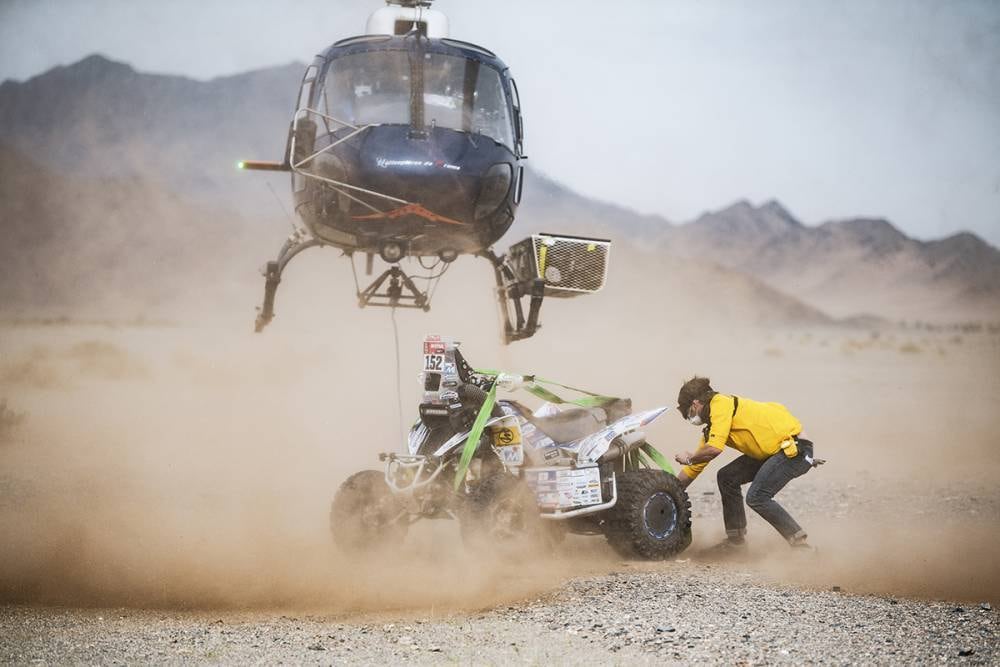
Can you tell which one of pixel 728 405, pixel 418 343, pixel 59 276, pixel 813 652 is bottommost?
pixel 813 652

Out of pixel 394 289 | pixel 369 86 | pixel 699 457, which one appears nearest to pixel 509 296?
pixel 394 289

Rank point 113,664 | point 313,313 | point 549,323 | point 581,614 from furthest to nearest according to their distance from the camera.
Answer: point 549,323 < point 313,313 < point 581,614 < point 113,664

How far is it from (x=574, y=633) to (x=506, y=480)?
A: 2065 mm

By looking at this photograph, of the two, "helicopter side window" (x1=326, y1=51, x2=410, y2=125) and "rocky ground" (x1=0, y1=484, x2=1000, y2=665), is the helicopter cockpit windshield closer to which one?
"helicopter side window" (x1=326, y1=51, x2=410, y2=125)

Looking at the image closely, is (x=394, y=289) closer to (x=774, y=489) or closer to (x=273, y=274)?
(x=273, y=274)

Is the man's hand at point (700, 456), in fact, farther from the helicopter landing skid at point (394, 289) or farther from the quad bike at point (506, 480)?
the helicopter landing skid at point (394, 289)

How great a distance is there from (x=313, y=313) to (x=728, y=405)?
35.7 m

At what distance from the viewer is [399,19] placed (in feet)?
37.5

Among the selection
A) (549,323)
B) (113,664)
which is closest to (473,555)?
(113,664)

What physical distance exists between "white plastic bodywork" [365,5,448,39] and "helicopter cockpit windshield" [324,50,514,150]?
0.68m

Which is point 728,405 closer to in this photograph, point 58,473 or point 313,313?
point 58,473

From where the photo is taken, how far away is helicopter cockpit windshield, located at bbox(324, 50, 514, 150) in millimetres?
10664

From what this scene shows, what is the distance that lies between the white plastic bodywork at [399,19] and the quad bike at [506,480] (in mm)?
3590

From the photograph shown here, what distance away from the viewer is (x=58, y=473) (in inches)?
560
